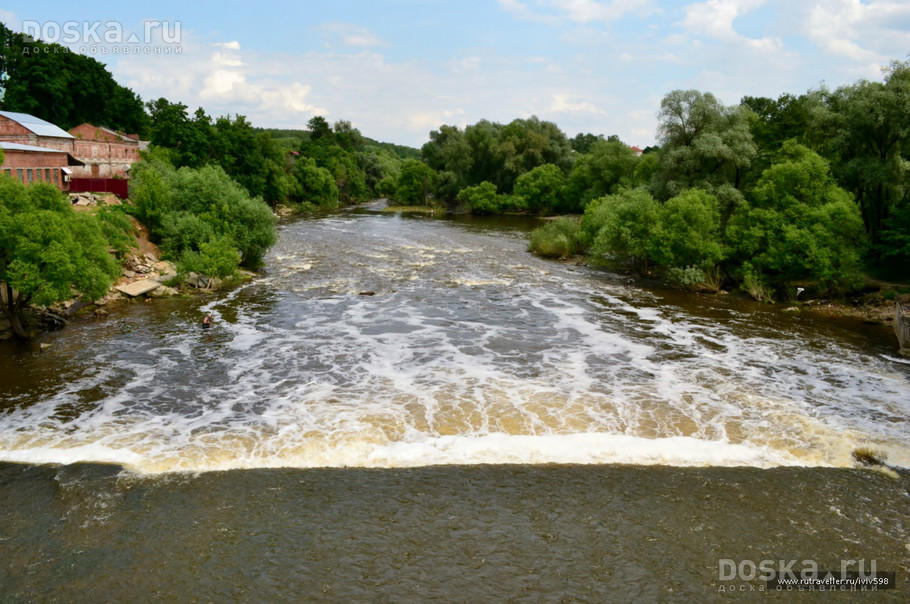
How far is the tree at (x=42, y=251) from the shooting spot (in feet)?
72.3

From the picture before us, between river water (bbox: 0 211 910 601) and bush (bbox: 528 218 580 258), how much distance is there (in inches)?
839

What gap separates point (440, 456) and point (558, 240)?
1453 inches

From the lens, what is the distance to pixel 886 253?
31.4m

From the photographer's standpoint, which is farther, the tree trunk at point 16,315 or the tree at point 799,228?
the tree at point 799,228

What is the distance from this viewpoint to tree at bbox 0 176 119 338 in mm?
22031

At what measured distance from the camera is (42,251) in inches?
881

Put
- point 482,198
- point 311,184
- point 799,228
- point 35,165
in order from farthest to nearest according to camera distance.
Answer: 1. point 311,184
2. point 482,198
3. point 35,165
4. point 799,228

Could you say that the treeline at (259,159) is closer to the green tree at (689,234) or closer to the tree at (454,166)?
the tree at (454,166)

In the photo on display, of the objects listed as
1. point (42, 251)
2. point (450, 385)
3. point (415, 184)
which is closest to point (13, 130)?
point (42, 251)

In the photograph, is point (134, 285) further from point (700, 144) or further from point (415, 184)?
point (415, 184)

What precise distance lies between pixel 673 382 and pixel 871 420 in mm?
6078

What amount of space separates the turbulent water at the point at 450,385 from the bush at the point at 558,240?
14.9m

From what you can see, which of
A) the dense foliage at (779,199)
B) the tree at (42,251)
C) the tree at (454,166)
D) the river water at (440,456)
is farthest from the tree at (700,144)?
the tree at (454,166)

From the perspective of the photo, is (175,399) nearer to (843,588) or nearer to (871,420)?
(843,588)
